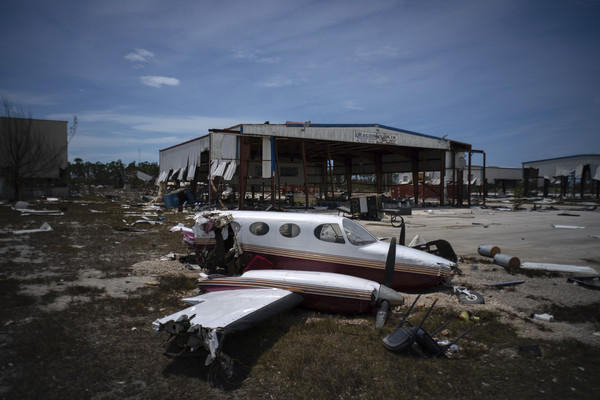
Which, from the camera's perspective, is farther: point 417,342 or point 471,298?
point 471,298

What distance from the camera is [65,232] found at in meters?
15.3

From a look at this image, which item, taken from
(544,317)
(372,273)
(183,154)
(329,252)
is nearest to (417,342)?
(372,273)

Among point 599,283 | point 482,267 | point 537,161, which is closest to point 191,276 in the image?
point 482,267

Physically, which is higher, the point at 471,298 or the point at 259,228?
the point at 259,228

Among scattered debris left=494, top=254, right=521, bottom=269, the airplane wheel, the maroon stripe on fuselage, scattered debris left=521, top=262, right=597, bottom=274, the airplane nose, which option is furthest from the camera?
scattered debris left=494, top=254, right=521, bottom=269

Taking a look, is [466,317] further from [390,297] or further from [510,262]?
[510,262]

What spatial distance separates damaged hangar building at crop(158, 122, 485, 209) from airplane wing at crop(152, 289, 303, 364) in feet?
61.9

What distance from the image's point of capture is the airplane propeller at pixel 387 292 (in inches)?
225

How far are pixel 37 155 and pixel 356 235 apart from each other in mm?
41773

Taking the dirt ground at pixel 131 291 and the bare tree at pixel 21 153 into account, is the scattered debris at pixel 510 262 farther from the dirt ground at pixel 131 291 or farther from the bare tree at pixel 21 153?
the bare tree at pixel 21 153

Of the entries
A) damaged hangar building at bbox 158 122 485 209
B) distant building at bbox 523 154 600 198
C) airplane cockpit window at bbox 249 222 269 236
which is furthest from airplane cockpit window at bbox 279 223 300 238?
distant building at bbox 523 154 600 198

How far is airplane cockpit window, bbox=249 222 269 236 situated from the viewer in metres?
7.78

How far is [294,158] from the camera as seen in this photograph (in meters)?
39.0

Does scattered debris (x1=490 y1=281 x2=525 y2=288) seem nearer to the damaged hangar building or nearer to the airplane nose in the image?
the airplane nose
